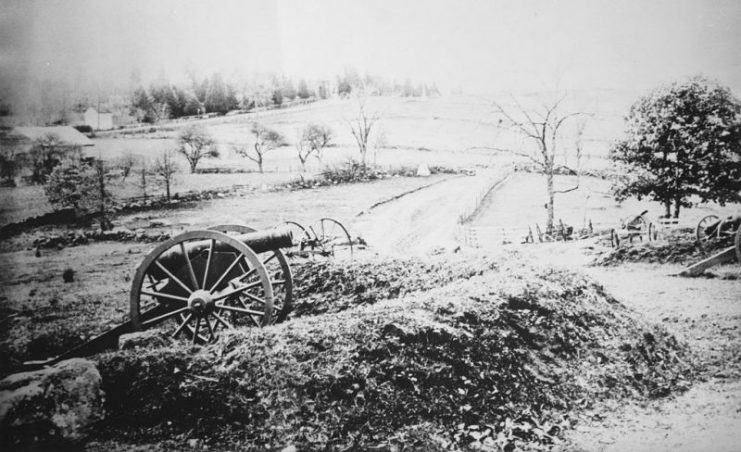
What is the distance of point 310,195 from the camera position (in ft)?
15.3

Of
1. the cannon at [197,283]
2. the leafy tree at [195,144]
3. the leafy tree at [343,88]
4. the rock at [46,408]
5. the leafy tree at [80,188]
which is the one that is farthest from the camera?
the leafy tree at [343,88]

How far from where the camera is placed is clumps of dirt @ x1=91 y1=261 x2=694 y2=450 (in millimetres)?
3262

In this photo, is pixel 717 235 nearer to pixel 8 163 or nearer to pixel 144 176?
pixel 144 176

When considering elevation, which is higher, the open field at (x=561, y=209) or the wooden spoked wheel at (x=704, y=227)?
the open field at (x=561, y=209)

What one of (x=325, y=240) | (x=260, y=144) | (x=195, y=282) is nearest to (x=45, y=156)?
(x=195, y=282)

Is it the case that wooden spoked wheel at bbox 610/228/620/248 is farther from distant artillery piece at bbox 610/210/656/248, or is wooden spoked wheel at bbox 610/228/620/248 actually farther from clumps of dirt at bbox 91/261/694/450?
clumps of dirt at bbox 91/261/694/450

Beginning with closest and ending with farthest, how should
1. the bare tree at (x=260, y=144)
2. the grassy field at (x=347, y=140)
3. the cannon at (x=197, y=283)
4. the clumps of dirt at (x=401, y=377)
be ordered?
the clumps of dirt at (x=401, y=377) < the cannon at (x=197, y=283) < the grassy field at (x=347, y=140) < the bare tree at (x=260, y=144)

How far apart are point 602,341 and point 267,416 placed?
3135 millimetres

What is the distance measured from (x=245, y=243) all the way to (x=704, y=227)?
490 centimetres

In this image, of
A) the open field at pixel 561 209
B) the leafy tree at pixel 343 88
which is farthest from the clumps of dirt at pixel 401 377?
the leafy tree at pixel 343 88

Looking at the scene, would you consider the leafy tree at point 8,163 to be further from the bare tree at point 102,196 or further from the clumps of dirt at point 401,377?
the clumps of dirt at point 401,377

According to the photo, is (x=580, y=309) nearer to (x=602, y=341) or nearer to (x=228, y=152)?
(x=602, y=341)

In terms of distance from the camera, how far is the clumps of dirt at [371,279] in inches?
187

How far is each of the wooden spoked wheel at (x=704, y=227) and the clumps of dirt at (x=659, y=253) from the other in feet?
0.19
